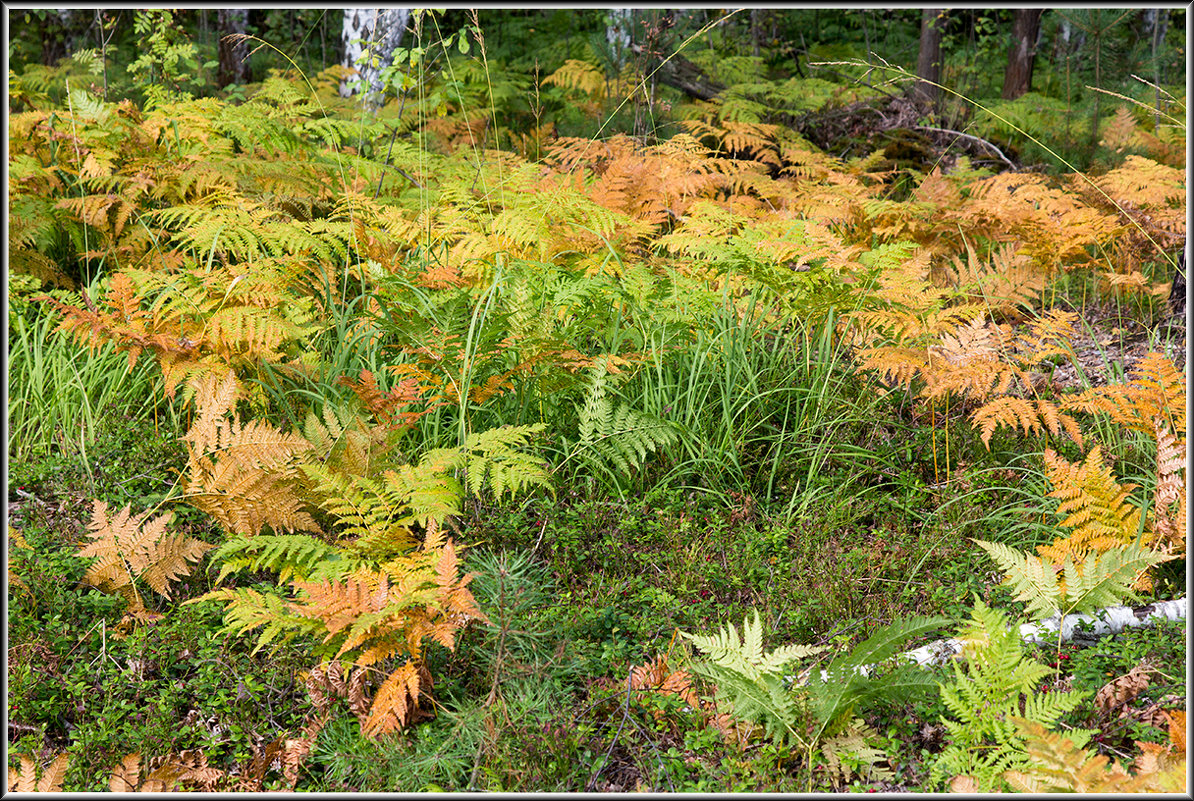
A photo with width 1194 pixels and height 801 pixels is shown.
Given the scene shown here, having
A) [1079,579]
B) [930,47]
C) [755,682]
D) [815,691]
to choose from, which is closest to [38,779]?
[755,682]

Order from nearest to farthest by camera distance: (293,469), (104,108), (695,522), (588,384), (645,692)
Result: (645,692)
(293,469)
(695,522)
(588,384)
(104,108)

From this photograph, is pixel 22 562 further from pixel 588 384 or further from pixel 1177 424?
pixel 1177 424

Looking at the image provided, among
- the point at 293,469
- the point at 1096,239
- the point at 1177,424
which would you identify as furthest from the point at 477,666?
the point at 1096,239

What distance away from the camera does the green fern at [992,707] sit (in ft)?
6.23

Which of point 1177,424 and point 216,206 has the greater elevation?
point 216,206

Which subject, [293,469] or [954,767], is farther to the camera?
[293,469]

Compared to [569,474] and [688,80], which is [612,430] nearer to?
[569,474]

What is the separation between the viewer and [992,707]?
76.9 inches

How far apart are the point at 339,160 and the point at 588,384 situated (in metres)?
2.58

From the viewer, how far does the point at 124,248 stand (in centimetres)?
428

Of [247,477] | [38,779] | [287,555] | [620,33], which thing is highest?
[620,33]

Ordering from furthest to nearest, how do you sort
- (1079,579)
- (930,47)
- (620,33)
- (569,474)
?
(930,47), (620,33), (569,474), (1079,579)

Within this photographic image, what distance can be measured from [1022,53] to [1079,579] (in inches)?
346

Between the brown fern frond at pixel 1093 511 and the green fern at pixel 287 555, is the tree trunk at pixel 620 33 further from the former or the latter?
the green fern at pixel 287 555
